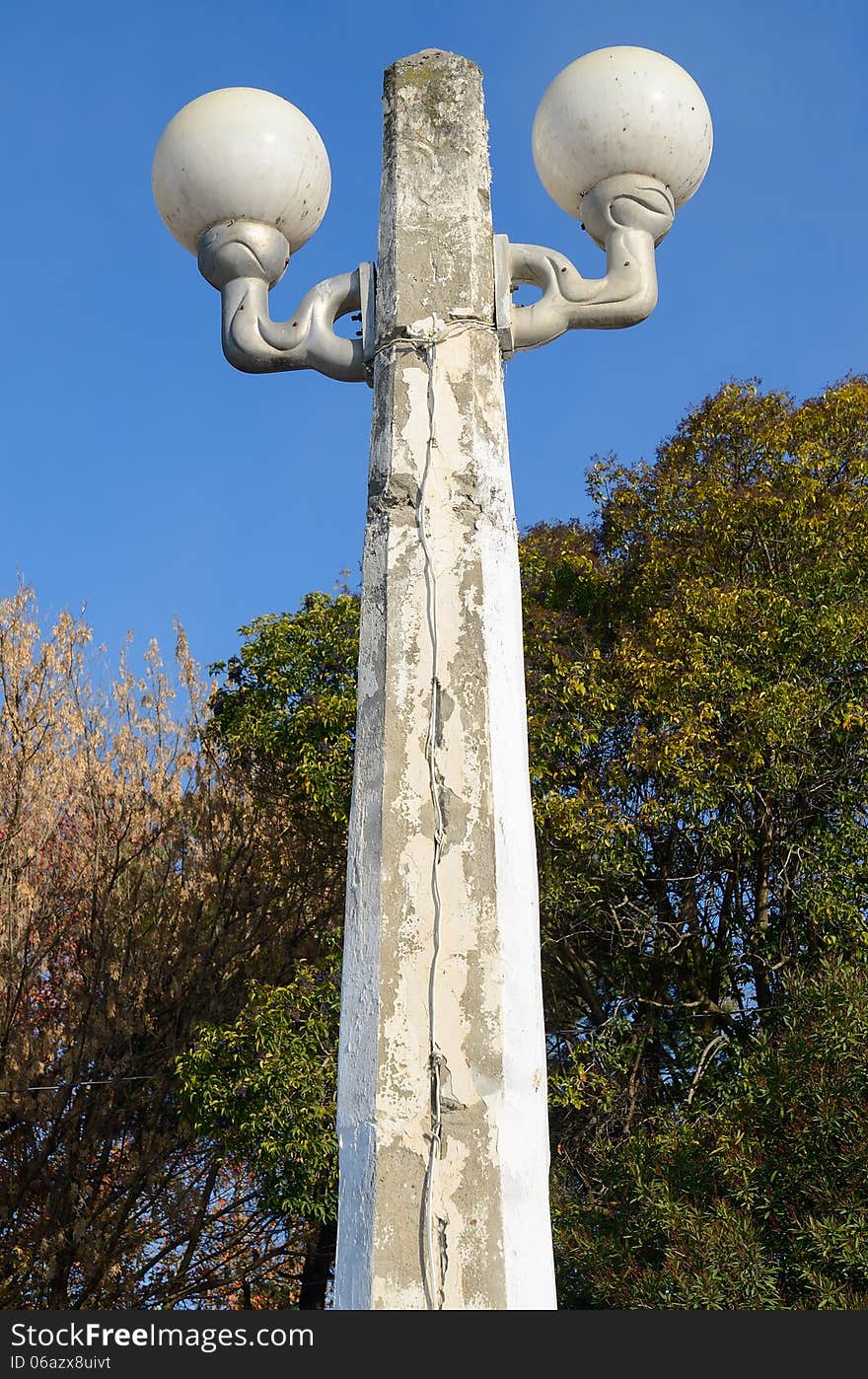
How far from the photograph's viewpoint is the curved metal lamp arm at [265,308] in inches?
127

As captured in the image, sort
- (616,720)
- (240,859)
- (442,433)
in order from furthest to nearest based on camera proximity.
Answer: (240,859)
(616,720)
(442,433)

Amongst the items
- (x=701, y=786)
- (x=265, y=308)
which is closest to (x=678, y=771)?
(x=701, y=786)

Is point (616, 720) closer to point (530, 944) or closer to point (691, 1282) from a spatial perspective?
point (691, 1282)

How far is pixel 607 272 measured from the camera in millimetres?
3361

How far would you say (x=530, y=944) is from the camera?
267 centimetres

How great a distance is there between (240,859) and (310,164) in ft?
34.5

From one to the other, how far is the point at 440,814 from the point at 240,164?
5.61 feet

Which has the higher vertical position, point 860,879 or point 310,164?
point 860,879

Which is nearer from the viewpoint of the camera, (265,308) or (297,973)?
(265,308)

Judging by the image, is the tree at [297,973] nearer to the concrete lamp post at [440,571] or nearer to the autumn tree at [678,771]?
the autumn tree at [678,771]

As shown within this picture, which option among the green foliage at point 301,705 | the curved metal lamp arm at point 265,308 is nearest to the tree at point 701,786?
the green foliage at point 301,705

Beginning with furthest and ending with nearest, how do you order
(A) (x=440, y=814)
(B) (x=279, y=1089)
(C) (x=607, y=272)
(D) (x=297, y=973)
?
1. (D) (x=297, y=973)
2. (B) (x=279, y=1089)
3. (C) (x=607, y=272)
4. (A) (x=440, y=814)

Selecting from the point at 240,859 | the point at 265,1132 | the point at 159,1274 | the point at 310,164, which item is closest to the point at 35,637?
the point at 240,859

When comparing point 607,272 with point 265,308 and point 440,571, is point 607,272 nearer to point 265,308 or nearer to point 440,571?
point 265,308
